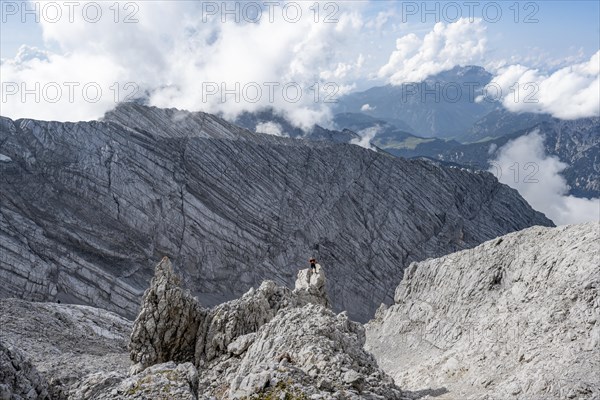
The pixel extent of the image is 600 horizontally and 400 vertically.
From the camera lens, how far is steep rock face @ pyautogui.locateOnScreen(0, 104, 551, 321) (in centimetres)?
9044

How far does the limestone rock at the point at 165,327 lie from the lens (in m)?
28.2

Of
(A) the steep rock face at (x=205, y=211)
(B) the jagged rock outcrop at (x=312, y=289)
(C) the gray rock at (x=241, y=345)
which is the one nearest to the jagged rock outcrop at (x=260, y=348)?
(C) the gray rock at (x=241, y=345)

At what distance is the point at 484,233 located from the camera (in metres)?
144

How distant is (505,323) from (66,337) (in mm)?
36388

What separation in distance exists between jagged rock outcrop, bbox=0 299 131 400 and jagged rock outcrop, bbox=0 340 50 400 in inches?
712

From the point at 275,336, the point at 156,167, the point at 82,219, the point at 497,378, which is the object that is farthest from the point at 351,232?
the point at 275,336

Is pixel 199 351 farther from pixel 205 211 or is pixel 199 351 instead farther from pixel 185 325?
pixel 205 211

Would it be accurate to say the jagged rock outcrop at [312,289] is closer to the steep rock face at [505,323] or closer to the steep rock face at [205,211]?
the steep rock face at [505,323]

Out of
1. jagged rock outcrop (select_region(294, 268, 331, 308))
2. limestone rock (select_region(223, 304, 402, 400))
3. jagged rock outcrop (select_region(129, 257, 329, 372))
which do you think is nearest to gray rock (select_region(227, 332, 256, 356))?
jagged rock outcrop (select_region(129, 257, 329, 372))

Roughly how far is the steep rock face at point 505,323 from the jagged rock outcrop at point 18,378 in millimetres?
23486

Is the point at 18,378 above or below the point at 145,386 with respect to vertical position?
below

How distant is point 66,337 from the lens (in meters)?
43.8

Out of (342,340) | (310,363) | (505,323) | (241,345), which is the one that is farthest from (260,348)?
(505,323)

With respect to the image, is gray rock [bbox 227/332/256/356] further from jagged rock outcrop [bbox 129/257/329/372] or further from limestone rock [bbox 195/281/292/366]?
limestone rock [bbox 195/281/292/366]
